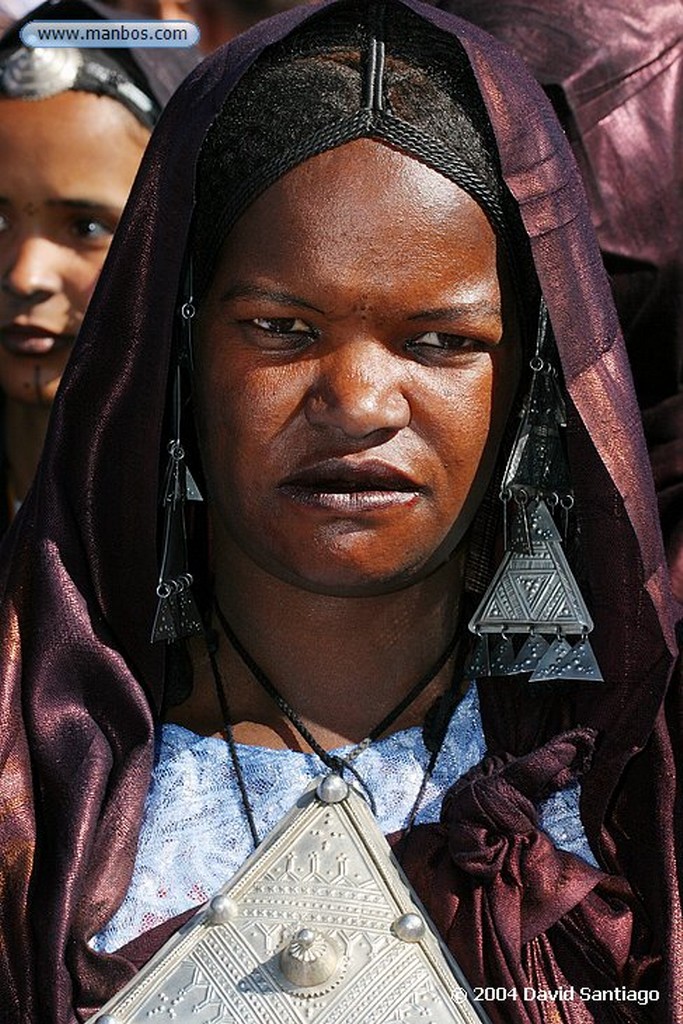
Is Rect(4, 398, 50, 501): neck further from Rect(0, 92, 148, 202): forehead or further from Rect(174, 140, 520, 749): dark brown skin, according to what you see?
Rect(174, 140, 520, 749): dark brown skin

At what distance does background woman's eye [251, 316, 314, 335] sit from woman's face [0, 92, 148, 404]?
139 cm

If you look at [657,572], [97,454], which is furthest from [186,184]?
[657,572]

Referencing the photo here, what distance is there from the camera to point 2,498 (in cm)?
375

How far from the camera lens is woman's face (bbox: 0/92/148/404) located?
350cm

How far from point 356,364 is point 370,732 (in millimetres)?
492

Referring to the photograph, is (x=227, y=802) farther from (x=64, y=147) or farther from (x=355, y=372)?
(x=64, y=147)

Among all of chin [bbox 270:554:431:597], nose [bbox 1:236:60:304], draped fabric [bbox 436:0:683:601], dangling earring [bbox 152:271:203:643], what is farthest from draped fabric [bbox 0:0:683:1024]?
nose [bbox 1:236:60:304]

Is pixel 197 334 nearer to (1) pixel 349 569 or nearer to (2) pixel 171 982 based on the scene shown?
(1) pixel 349 569

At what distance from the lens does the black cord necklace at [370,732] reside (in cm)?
230

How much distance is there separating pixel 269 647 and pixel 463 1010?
0.57m

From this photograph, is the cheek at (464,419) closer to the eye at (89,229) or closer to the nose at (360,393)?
the nose at (360,393)

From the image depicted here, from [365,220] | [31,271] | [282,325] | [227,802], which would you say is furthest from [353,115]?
[31,271]

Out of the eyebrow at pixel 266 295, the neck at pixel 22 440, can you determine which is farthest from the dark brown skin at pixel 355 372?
the neck at pixel 22 440

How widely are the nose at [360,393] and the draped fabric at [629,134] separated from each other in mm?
1141
